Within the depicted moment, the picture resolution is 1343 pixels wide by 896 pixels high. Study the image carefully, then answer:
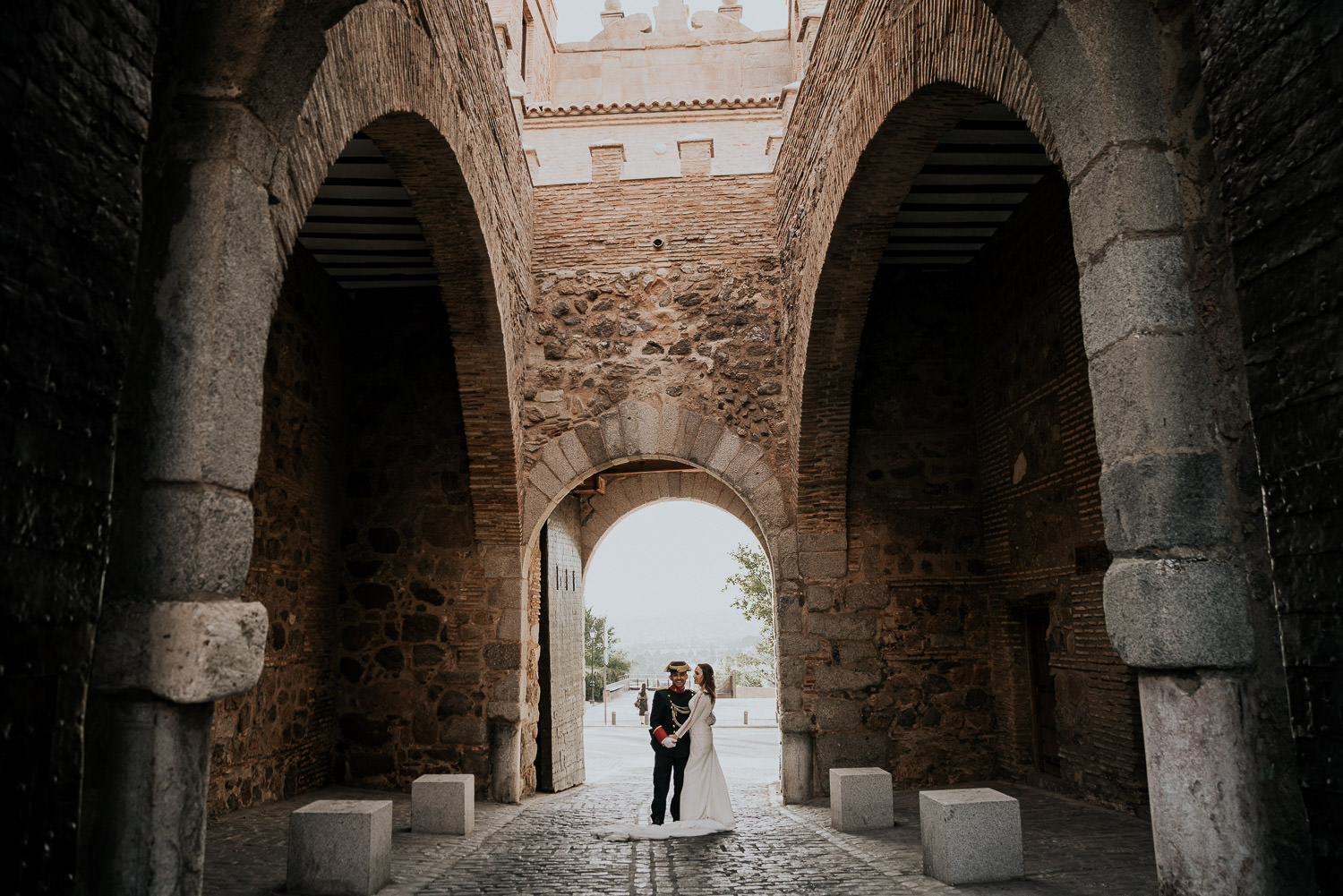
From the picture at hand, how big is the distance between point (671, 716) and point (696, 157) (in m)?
4.72

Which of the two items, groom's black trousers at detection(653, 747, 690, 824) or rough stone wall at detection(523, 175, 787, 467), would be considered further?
rough stone wall at detection(523, 175, 787, 467)

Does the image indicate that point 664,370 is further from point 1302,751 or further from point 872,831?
point 1302,751

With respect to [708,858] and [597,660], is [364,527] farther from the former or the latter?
[597,660]

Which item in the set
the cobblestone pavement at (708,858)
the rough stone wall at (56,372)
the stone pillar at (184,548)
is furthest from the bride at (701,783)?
the rough stone wall at (56,372)

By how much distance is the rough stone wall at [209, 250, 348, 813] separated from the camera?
6211 mm

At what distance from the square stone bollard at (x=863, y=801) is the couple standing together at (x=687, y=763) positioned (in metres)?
0.75

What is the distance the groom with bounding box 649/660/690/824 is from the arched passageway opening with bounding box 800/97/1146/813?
1.59 meters

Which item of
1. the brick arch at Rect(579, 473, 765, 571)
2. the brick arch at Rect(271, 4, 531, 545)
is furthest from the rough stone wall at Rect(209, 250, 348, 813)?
the brick arch at Rect(579, 473, 765, 571)

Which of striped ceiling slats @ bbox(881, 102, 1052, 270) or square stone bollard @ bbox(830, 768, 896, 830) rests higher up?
striped ceiling slats @ bbox(881, 102, 1052, 270)

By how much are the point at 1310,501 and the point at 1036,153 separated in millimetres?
4742

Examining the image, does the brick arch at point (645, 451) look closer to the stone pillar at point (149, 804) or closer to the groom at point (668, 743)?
the groom at point (668, 743)

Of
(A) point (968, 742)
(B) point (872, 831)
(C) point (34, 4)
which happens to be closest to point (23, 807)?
(C) point (34, 4)

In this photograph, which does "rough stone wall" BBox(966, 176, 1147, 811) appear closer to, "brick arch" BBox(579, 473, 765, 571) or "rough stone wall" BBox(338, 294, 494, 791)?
"brick arch" BBox(579, 473, 765, 571)

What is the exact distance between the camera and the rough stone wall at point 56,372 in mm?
1508
